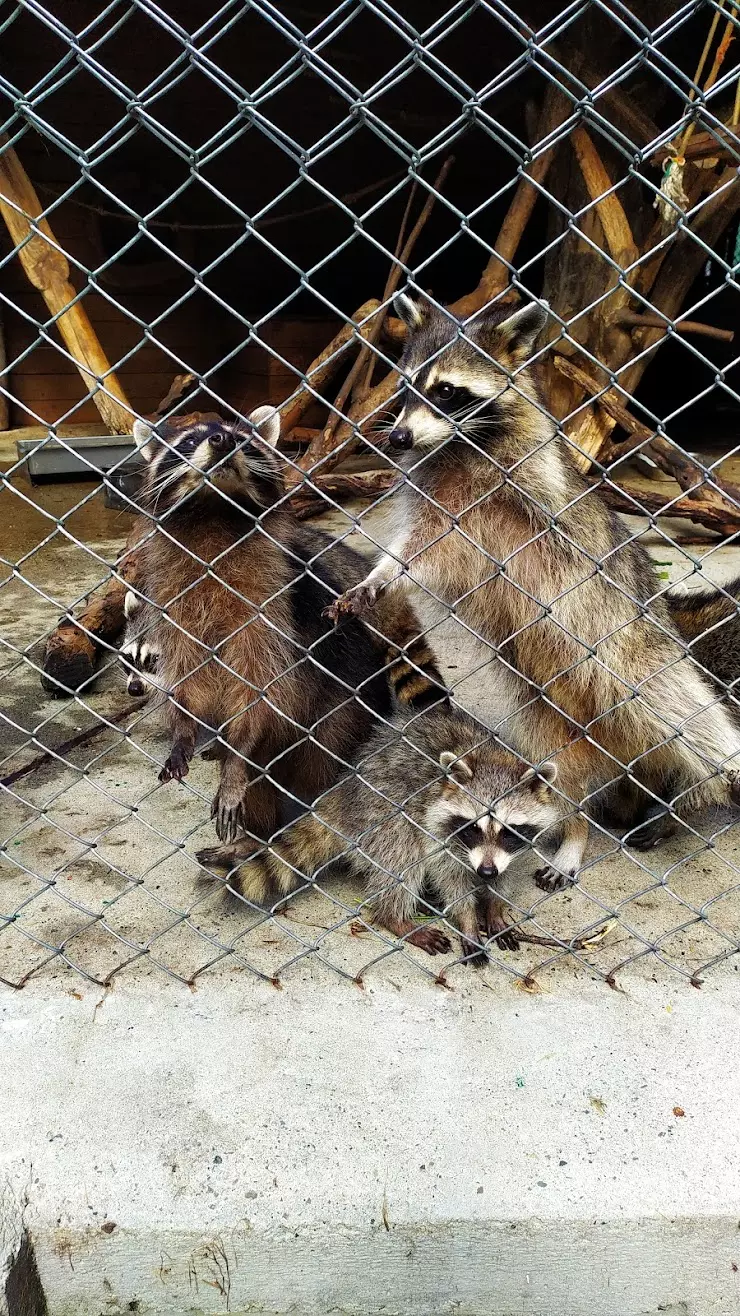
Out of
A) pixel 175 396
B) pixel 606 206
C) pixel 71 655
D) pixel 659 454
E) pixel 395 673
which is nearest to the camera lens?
pixel 395 673

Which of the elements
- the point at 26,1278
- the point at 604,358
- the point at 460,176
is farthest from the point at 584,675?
the point at 460,176

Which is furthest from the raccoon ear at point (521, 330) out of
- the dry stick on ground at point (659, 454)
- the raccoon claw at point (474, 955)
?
the dry stick on ground at point (659, 454)

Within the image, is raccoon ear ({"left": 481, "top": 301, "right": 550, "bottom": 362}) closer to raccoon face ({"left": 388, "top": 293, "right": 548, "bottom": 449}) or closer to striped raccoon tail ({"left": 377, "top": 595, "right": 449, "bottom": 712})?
raccoon face ({"left": 388, "top": 293, "right": 548, "bottom": 449})

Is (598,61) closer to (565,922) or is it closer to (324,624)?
(324,624)

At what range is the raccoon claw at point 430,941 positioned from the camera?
2316 millimetres

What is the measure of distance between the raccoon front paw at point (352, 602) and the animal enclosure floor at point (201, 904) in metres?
0.29

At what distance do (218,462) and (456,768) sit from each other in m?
0.97

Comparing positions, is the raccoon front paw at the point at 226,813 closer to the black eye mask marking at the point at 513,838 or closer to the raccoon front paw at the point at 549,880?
the black eye mask marking at the point at 513,838

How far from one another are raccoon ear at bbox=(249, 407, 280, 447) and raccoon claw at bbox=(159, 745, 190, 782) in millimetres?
814

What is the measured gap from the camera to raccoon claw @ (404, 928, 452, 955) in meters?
2.32

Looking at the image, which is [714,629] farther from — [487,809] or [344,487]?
[344,487]

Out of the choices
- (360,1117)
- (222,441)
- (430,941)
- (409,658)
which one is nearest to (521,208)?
(409,658)

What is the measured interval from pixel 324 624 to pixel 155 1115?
1.35 metres

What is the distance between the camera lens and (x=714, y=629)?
9.30 ft
